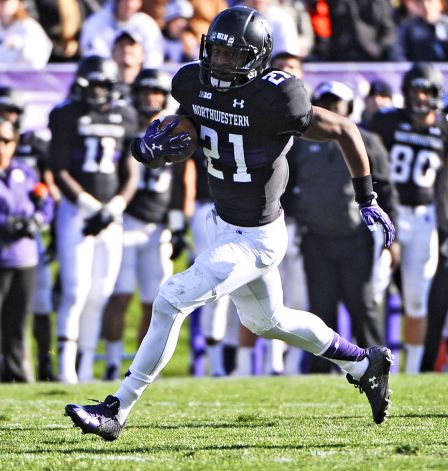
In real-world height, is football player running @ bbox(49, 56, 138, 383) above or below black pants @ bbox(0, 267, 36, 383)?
above

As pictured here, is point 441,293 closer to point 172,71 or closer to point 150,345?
point 172,71

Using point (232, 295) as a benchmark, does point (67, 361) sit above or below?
below

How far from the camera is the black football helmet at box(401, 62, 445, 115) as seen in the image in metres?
8.75

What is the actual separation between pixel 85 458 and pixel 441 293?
198 inches

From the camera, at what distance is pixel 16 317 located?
839cm

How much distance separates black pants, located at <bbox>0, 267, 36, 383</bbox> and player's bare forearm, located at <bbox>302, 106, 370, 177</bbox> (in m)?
3.61

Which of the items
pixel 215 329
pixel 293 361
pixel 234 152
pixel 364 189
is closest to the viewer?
pixel 234 152

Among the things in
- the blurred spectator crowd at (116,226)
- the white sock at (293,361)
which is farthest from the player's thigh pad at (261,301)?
the white sock at (293,361)

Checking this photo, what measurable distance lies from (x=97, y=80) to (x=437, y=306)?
294 cm

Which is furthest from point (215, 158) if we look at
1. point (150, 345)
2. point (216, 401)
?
point (216, 401)

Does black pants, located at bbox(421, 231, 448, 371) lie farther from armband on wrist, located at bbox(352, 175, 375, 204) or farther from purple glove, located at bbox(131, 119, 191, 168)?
purple glove, located at bbox(131, 119, 191, 168)

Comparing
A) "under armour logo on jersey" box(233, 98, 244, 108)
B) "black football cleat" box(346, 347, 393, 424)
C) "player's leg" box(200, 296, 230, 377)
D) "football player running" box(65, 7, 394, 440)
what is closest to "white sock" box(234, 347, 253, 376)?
"player's leg" box(200, 296, 230, 377)

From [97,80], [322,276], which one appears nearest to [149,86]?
[97,80]

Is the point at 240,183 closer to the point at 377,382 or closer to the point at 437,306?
the point at 377,382
